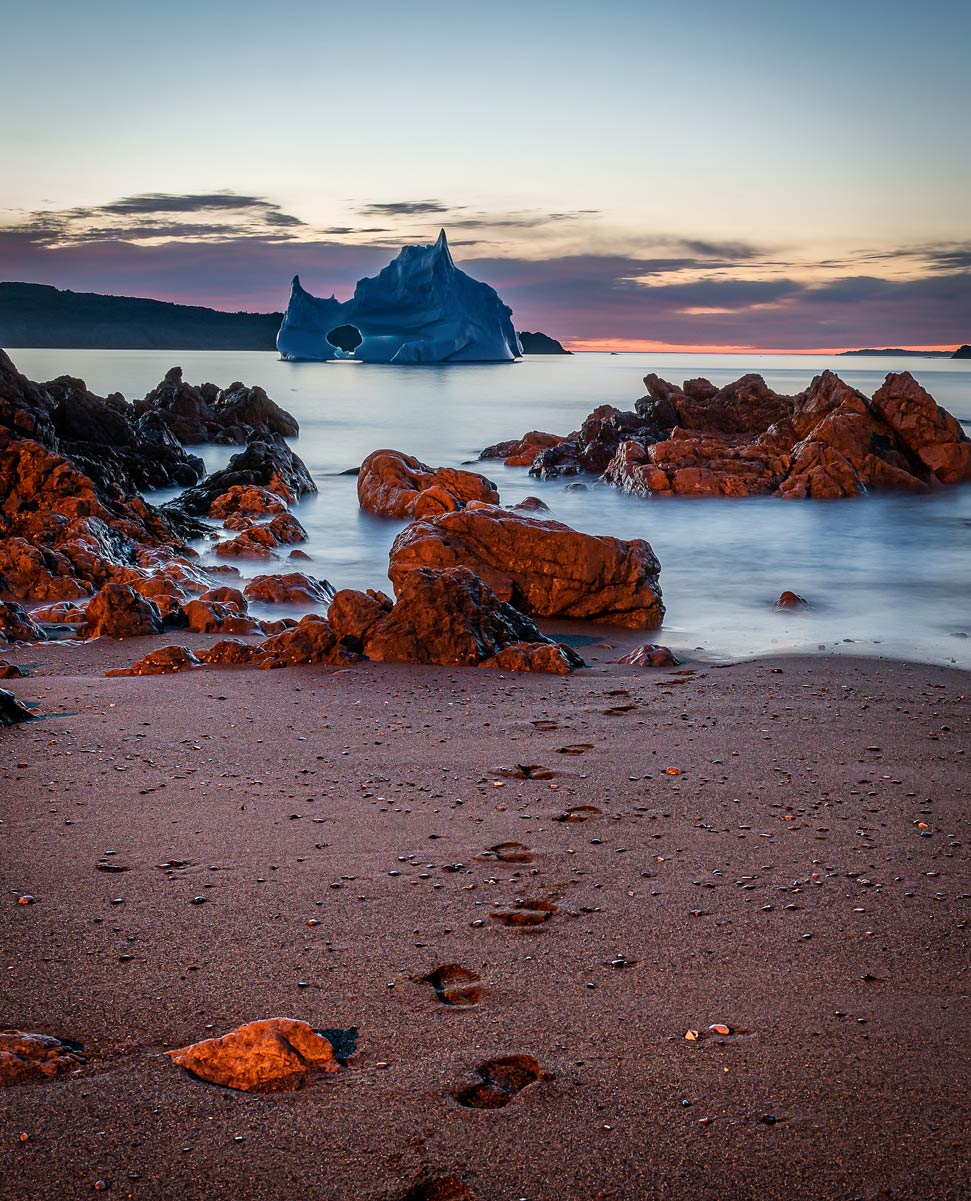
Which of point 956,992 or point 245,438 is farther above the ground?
point 245,438

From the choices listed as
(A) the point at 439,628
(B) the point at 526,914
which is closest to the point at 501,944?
(B) the point at 526,914

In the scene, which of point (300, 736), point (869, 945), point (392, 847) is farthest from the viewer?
point (300, 736)

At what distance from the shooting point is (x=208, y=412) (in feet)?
85.8

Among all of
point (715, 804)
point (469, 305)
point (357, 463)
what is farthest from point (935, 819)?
point (469, 305)

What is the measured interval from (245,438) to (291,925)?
78.3ft

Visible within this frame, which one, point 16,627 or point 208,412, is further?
point 208,412

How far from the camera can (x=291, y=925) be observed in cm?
301

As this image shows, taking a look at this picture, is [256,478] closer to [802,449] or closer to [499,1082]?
[802,449]

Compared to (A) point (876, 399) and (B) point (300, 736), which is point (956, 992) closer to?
(B) point (300, 736)

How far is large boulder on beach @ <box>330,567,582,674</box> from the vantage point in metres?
6.86

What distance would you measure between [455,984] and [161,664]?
4.24 metres

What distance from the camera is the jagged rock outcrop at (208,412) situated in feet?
81.5

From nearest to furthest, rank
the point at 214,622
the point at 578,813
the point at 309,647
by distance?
the point at 578,813 < the point at 309,647 < the point at 214,622

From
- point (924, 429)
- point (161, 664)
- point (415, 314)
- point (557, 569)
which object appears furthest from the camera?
point (415, 314)
